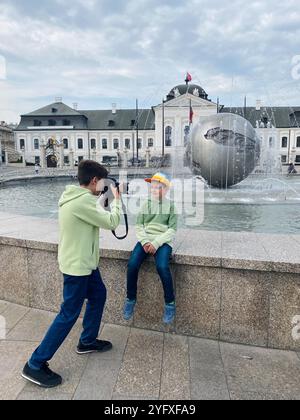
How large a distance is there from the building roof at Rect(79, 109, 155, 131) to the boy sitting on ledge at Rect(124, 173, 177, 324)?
72947mm

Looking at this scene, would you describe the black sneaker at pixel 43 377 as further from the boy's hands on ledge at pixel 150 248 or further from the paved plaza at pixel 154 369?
the boy's hands on ledge at pixel 150 248

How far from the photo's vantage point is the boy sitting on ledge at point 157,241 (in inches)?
126

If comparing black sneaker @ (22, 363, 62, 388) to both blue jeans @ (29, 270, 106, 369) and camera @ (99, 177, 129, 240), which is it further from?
camera @ (99, 177, 129, 240)

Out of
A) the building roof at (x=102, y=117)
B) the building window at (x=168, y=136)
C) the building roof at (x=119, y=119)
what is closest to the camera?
the building window at (x=168, y=136)

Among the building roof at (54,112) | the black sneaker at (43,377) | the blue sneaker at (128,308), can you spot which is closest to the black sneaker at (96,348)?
the blue sneaker at (128,308)

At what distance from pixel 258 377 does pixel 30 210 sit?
27.4 ft

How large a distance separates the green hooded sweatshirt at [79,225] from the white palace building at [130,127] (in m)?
67.1

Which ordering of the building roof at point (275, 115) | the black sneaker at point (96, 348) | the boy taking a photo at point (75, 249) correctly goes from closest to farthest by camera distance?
the boy taking a photo at point (75, 249) < the black sneaker at point (96, 348) < the building roof at point (275, 115)

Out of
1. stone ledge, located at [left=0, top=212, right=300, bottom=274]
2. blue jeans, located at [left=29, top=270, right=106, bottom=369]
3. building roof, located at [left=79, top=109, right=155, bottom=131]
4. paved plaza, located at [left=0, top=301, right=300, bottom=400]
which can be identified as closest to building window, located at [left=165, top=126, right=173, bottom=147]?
building roof, located at [left=79, top=109, right=155, bottom=131]

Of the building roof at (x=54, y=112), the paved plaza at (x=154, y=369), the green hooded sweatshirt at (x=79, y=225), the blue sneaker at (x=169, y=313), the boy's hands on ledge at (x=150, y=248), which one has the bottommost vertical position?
the paved plaza at (x=154, y=369)

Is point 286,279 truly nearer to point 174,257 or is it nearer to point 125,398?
point 174,257

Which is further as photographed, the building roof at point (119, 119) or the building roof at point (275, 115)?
the building roof at point (119, 119)

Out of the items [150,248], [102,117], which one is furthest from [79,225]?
[102,117]

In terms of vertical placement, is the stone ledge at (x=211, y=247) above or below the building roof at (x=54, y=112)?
below
